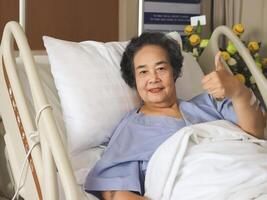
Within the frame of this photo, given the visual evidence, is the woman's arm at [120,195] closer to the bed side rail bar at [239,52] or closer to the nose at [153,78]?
the nose at [153,78]

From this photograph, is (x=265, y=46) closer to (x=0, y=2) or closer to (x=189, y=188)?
(x=0, y=2)

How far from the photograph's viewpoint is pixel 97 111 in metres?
1.67

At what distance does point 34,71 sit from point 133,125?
17.1 inches

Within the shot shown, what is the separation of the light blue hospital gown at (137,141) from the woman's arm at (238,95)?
0.07 metres

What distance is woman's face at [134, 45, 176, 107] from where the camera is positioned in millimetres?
1594

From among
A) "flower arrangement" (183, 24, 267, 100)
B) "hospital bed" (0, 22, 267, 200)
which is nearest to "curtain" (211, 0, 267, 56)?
"flower arrangement" (183, 24, 267, 100)

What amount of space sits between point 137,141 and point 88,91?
30cm

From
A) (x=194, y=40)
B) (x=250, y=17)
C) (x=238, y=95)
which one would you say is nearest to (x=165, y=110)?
(x=238, y=95)

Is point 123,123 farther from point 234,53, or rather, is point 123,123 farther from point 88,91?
point 234,53

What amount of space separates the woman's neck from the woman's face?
2cm

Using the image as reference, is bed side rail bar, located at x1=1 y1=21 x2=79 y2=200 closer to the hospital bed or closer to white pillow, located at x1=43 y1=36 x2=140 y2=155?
the hospital bed

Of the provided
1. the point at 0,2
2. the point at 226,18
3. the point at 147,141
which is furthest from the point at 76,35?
the point at 147,141

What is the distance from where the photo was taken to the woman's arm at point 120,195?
1354 millimetres

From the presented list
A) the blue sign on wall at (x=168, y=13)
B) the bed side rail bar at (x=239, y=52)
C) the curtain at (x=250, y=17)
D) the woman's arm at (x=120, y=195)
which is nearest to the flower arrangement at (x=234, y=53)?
the bed side rail bar at (x=239, y=52)
